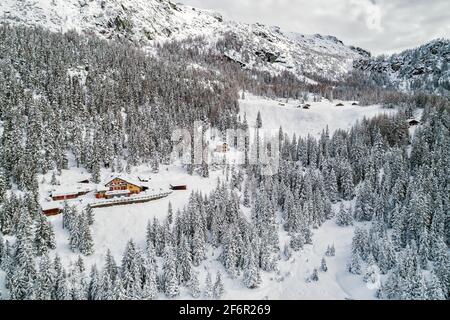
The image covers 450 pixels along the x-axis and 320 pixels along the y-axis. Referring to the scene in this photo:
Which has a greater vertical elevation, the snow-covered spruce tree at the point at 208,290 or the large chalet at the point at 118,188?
the large chalet at the point at 118,188

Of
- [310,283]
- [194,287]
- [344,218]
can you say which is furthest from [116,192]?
[344,218]

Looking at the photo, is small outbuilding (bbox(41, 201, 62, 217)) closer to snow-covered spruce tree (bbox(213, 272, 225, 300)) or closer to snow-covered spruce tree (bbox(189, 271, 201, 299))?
snow-covered spruce tree (bbox(189, 271, 201, 299))

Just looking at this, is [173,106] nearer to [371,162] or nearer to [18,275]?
[371,162]

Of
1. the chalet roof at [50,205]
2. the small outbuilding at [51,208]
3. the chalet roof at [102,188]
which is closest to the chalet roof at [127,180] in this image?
the chalet roof at [102,188]

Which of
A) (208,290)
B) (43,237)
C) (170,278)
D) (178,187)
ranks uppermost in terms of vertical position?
(178,187)

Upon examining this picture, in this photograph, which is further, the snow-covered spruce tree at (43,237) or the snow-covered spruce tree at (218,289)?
the snow-covered spruce tree at (43,237)

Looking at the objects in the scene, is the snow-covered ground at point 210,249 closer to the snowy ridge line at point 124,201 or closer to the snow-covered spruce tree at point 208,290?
the snowy ridge line at point 124,201

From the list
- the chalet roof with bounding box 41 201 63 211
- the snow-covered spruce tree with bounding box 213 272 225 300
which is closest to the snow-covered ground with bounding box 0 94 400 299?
the snow-covered spruce tree with bounding box 213 272 225 300

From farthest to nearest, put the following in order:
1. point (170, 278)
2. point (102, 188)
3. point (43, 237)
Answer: point (102, 188)
point (43, 237)
point (170, 278)

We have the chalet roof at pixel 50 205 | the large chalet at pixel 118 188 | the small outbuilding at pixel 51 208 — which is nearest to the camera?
the small outbuilding at pixel 51 208

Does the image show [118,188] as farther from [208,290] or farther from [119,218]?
[208,290]
